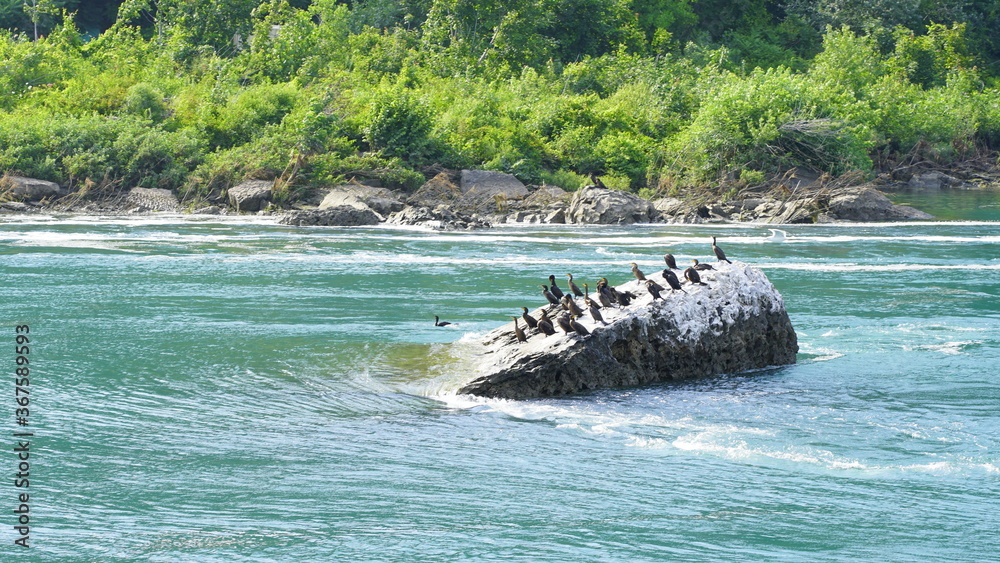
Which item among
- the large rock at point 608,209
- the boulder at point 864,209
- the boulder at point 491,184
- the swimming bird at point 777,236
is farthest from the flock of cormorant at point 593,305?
the boulder at point 491,184

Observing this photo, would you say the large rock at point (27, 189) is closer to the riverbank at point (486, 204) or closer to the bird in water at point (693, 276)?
the riverbank at point (486, 204)

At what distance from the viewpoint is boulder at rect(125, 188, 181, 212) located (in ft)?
146

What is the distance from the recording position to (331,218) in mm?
40250

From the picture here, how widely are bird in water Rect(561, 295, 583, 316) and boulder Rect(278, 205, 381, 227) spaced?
24.4m

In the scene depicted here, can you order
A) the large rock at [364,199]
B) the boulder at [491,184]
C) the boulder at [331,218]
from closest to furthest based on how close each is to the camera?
the boulder at [331,218] < the large rock at [364,199] < the boulder at [491,184]

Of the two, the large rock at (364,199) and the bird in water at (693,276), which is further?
the large rock at (364,199)

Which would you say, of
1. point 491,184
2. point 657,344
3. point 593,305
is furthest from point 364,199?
point 593,305

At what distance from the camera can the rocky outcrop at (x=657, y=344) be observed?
15500mm

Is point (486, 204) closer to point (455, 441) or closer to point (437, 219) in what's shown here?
point (437, 219)

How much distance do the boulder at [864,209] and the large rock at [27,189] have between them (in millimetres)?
30665

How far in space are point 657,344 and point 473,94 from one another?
3894cm

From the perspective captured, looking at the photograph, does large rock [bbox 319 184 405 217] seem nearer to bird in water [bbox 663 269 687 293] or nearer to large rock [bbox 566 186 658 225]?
large rock [bbox 566 186 658 225]

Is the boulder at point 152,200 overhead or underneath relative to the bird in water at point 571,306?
overhead

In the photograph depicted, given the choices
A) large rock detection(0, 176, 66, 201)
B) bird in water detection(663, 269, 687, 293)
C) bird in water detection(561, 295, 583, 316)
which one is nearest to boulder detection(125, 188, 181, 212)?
large rock detection(0, 176, 66, 201)
